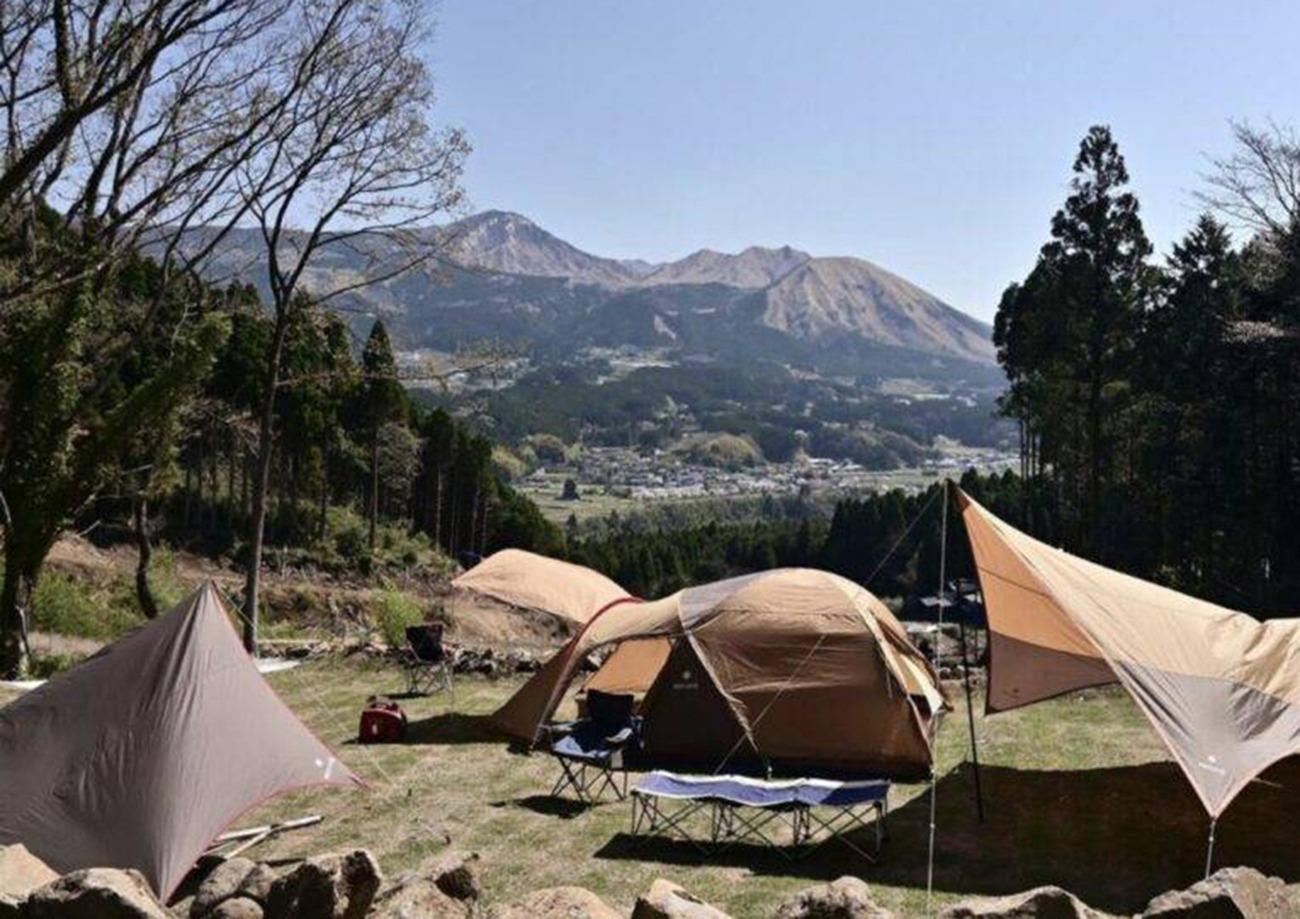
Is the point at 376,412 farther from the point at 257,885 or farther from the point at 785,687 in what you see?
the point at 257,885

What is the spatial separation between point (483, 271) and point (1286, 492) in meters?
19.1

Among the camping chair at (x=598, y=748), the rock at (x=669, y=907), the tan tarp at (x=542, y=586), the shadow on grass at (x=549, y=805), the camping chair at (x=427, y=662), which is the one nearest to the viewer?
the rock at (x=669, y=907)

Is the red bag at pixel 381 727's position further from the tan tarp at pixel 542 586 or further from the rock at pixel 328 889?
the rock at pixel 328 889

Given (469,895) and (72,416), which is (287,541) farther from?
(469,895)

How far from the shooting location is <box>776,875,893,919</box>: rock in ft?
17.4

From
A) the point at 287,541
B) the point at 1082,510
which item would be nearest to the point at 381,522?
the point at 287,541

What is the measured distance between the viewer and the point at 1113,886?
7.45 metres

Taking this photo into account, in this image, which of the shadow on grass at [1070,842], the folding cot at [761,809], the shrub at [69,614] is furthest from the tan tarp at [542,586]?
the shrub at [69,614]

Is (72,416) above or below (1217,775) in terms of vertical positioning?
above

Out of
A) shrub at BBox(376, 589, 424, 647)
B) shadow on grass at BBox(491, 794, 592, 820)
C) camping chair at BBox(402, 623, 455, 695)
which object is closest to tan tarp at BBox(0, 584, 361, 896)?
shadow on grass at BBox(491, 794, 592, 820)

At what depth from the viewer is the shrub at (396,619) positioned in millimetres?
18938

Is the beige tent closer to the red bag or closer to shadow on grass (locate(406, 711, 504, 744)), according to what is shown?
shadow on grass (locate(406, 711, 504, 744))

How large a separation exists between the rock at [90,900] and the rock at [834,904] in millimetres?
3013

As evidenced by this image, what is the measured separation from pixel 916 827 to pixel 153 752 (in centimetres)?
566
